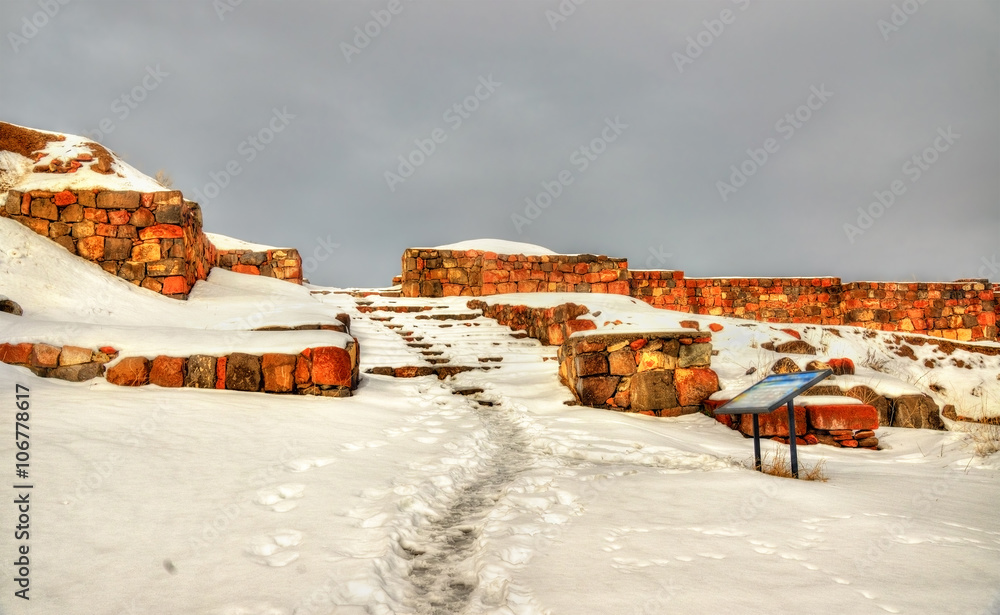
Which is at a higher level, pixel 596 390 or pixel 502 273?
pixel 502 273

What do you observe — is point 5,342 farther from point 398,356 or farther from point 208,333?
point 398,356

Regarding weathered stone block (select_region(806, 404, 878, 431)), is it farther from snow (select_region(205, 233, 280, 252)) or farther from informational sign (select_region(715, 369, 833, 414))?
snow (select_region(205, 233, 280, 252))

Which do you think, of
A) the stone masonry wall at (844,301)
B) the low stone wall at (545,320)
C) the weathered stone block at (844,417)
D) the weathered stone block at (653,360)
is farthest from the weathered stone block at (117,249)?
the stone masonry wall at (844,301)

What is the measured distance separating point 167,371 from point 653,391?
208 inches

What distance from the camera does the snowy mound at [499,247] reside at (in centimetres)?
1585

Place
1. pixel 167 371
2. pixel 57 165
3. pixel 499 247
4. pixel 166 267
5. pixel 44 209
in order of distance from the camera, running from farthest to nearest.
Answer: pixel 499 247
pixel 57 165
pixel 166 267
pixel 44 209
pixel 167 371

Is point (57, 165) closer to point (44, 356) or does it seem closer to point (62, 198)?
point (62, 198)

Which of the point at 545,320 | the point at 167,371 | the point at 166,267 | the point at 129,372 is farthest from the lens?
the point at 545,320

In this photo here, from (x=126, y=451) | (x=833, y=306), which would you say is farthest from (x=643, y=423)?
(x=833, y=306)

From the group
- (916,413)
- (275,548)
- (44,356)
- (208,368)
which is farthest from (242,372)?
(916,413)

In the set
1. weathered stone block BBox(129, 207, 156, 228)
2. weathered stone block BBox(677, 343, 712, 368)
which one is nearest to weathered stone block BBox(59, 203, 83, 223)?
weathered stone block BBox(129, 207, 156, 228)

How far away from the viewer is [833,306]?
16969mm

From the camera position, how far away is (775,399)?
3891 mm

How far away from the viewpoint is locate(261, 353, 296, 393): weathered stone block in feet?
17.6
